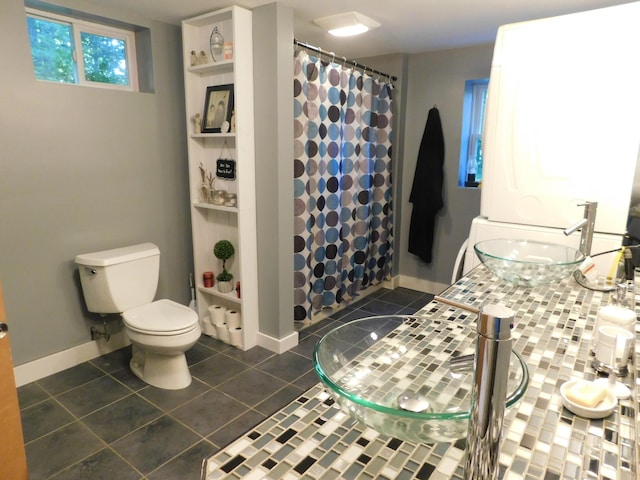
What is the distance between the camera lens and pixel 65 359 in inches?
104

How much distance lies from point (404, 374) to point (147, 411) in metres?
1.75

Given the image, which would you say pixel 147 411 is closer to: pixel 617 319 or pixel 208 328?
pixel 208 328

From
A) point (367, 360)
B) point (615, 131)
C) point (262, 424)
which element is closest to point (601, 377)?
point (367, 360)

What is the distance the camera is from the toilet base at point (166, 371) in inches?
97.3

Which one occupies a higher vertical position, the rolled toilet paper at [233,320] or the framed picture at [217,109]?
the framed picture at [217,109]

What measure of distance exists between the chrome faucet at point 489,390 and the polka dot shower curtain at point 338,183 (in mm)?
2430

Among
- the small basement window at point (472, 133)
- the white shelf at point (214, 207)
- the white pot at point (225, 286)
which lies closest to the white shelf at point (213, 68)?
the white shelf at point (214, 207)

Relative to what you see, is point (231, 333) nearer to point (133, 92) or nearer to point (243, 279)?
point (243, 279)

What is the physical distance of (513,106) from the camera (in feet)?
6.95

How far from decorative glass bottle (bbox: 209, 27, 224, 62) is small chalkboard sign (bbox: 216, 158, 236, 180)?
2.19 feet

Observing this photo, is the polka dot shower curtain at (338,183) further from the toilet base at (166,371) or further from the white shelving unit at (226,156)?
the toilet base at (166,371)

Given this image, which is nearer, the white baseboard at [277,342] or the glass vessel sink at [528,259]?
the glass vessel sink at [528,259]

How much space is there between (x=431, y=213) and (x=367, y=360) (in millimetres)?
2975

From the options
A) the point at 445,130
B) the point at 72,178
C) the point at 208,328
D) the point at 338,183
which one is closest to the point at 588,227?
the point at 338,183
